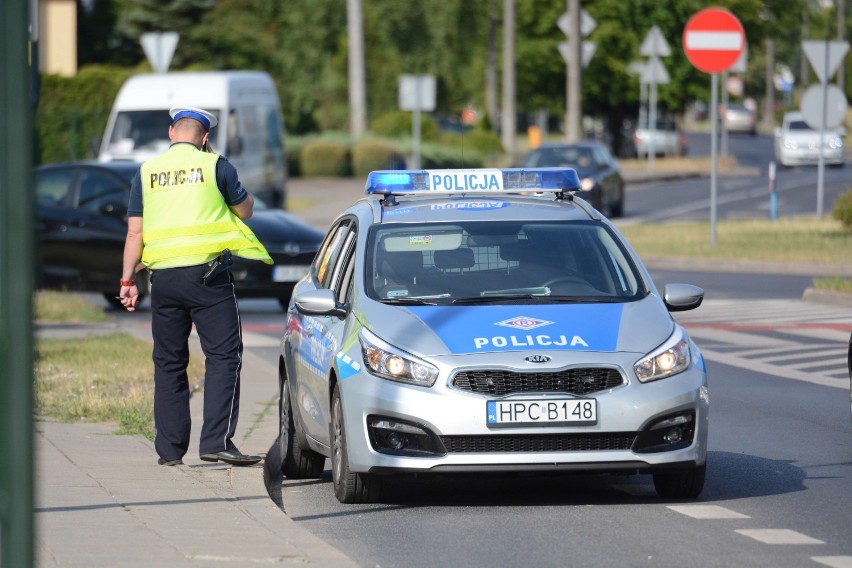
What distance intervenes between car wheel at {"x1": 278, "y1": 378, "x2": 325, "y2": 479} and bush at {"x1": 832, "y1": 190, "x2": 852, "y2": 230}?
59.5 feet

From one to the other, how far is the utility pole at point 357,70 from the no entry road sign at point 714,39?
2683 centimetres

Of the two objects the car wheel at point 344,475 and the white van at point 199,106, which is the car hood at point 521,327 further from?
the white van at point 199,106

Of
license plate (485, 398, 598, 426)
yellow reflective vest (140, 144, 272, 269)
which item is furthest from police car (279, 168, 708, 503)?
yellow reflective vest (140, 144, 272, 269)

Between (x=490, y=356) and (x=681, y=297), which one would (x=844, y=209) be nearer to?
(x=681, y=297)

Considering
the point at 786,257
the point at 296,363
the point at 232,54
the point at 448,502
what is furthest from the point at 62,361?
the point at 232,54

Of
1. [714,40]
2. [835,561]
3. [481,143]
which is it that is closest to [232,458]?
[835,561]

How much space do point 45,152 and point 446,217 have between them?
3527 centimetres

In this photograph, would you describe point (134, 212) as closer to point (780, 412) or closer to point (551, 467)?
point (551, 467)

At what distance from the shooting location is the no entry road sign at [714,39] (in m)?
26.7

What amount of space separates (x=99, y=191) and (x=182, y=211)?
490 inches

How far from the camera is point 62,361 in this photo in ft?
46.2

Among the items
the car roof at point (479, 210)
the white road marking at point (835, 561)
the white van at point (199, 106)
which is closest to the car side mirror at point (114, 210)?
the white van at point (199, 106)

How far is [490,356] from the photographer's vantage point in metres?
8.20

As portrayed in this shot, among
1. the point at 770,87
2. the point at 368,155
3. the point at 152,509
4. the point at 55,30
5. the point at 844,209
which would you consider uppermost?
the point at 55,30
